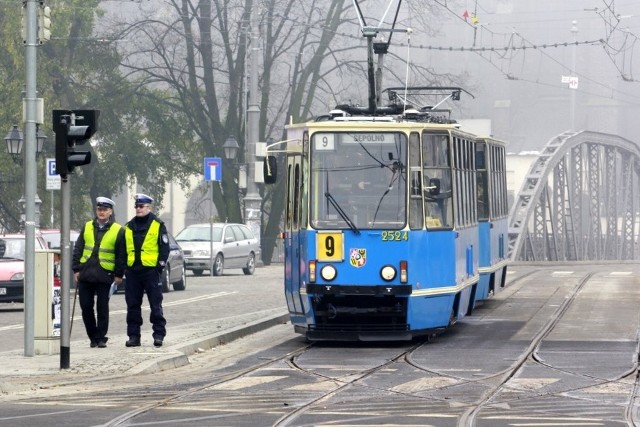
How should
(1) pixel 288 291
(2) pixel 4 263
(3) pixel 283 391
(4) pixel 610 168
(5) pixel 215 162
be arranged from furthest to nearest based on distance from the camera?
(4) pixel 610 168 < (5) pixel 215 162 < (2) pixel 4 263 < (1) pixel 288 291 < (3) pixel 283 391

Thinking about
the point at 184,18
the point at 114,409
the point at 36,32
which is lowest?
the point at 114,409

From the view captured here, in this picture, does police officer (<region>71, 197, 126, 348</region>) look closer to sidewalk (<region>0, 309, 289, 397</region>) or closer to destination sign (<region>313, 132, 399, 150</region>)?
sidewalk (<region>0, 309, 289, 397</region>)

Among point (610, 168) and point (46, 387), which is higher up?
point (610, 168)

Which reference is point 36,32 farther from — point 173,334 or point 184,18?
point 184,18

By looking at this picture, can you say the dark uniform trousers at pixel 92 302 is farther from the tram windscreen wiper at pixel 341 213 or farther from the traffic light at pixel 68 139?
the tram windscreen wiper at pixel 341 213

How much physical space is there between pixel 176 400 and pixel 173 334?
21.7ft

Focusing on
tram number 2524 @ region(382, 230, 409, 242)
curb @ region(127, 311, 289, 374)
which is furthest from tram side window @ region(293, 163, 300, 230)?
curb @ region(127, 311, 289, 374)

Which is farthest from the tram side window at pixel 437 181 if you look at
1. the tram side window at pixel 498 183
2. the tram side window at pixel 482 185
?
the tram side window at pixel 498 183

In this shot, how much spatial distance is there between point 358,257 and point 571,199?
207 feet

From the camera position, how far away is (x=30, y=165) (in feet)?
52.1

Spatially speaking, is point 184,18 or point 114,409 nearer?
point 114,409

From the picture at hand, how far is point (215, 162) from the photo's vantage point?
38031mm

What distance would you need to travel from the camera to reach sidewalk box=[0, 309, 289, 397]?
45.0 feet

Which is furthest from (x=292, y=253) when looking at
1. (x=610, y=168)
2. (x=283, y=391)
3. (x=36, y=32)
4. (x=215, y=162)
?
(x=610, y=168)
